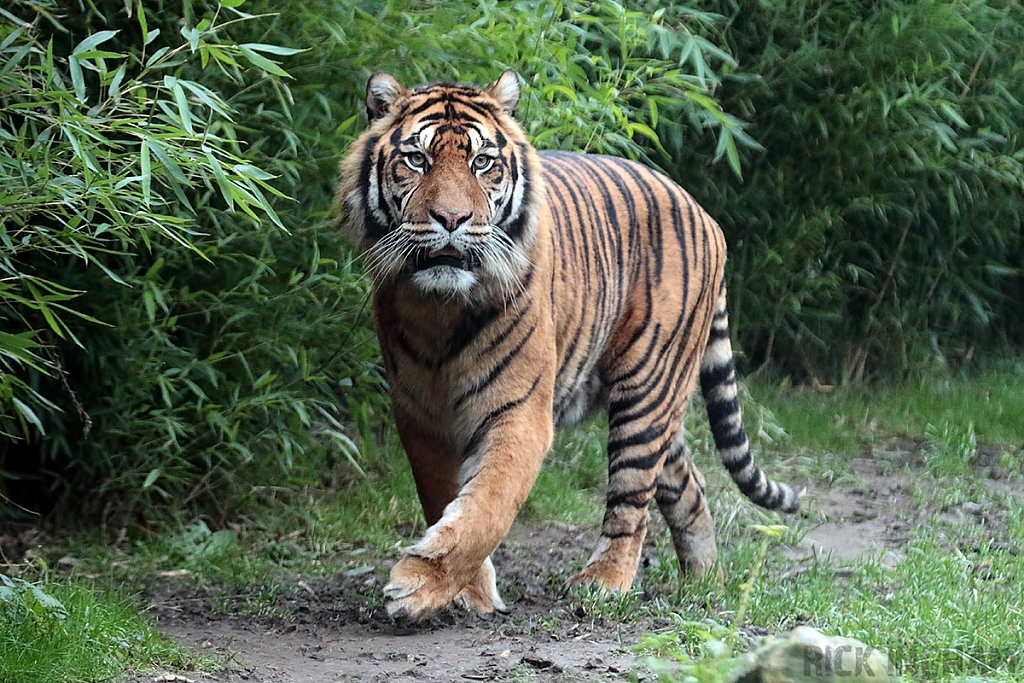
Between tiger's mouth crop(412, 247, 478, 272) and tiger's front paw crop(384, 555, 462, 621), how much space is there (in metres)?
0.80

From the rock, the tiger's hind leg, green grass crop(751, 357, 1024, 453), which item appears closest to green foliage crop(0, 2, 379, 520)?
the tiger's hind leg

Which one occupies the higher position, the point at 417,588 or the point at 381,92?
the point at 381,92

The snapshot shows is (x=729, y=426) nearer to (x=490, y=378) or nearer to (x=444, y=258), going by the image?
(x=490, y=378)

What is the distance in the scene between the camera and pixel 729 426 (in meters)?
4.62

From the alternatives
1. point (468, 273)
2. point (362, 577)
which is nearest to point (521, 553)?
point (362, 577)

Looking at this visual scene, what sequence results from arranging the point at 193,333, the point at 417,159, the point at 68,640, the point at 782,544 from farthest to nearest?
1. the point at 782,544
2. the point at 193,333
3. the point at 417,159
4. the point at 68,640

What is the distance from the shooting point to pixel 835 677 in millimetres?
2023

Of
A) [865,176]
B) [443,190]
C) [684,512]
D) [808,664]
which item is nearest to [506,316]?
[443,190]

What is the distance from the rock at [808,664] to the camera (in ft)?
6.68

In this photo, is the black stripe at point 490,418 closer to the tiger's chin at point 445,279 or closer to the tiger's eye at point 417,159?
the tiger's chin at point 445,279

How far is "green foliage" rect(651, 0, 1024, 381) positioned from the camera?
653 cm

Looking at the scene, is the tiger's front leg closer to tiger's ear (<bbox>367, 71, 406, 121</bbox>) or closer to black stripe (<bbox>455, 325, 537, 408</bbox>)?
black stripe (<bbox>455, 325, 537, 408</bbox>)

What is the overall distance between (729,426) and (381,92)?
1831 millimetres

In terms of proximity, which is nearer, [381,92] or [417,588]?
[417,588]
